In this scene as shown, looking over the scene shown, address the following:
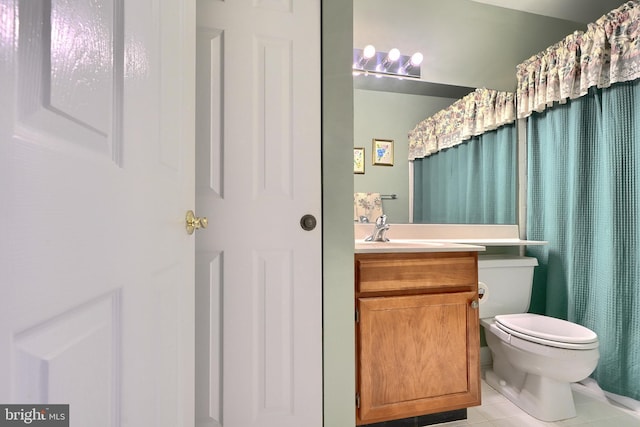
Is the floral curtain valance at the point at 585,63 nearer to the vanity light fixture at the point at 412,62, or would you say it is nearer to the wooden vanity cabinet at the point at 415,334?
the vanity light fixture at the point at 412,62

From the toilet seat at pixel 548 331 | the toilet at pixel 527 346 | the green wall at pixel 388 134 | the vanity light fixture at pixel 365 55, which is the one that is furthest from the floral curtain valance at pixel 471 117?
the toilet seat at pixel 548 331

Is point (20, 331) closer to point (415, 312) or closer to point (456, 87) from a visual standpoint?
point (415, 312)

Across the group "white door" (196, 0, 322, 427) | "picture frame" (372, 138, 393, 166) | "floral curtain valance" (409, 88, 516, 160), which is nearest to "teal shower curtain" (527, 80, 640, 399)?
"floral curtain valance" (409, 88, 516, 160)

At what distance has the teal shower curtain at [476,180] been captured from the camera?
1.89m

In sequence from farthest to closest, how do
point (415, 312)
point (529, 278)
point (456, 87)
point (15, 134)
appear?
point (456, 87) < point (529, 278) < point (415, 312) < point (15, 134)

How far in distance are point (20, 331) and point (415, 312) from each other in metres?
1.24

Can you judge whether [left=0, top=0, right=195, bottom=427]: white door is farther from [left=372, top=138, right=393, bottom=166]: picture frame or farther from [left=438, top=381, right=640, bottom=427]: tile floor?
[left=438, top=381, right=640, bottom=427]: tile floor

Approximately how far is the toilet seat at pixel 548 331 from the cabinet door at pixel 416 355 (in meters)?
0.30

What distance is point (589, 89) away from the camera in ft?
5.36

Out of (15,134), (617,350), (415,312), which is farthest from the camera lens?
(617,350)

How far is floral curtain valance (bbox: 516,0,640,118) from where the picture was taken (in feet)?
4.69

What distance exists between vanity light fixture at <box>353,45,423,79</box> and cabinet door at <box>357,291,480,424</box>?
1.37m

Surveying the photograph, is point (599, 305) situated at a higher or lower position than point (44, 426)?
lower

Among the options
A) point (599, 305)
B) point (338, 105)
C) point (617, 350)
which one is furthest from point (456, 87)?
point (617, 350)
